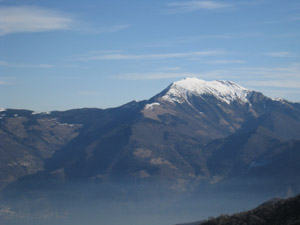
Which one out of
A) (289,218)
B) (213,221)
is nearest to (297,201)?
(289,218)

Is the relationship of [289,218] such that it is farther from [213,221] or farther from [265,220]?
[213,221]

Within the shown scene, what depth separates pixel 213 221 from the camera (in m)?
83.8

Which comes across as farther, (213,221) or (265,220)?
(213,221)

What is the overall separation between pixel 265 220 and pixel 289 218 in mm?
3766

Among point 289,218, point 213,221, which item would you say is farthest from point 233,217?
point 289,218

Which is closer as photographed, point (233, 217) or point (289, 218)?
point (289, 218)

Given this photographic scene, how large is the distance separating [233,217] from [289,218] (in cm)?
941

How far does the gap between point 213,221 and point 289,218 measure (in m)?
12.7

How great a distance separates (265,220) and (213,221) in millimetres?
8934

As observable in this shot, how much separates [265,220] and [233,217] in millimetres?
5678

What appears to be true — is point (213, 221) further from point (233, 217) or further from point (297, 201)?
point (297, 201)

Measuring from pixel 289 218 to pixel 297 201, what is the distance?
17.0ft

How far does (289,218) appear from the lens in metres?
75.9

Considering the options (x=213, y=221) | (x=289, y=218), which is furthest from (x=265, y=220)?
(x=213, y=221)
